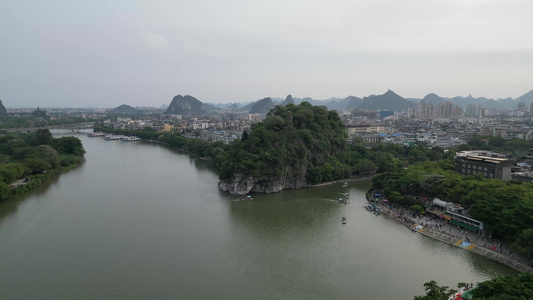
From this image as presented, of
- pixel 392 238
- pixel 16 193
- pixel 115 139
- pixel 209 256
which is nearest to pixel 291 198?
pixel 392 238

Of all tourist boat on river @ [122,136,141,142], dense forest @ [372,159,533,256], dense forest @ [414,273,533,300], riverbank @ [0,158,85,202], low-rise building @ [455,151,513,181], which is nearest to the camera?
dense forest @ [414,273,533,300]

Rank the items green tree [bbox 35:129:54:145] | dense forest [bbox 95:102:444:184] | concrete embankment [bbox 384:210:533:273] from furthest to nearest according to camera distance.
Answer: green tree [bbox 35:129:54:145] < dense forest [bbox 95:102:444:184] < concrete embankment [bbox 384:210:533:273]

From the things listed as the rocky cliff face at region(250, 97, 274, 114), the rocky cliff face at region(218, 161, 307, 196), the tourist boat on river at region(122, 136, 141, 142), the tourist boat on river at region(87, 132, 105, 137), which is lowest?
the rocky cliff face at region(218, 161, 307, 196)

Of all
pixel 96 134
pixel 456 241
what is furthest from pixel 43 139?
pixel 456 241

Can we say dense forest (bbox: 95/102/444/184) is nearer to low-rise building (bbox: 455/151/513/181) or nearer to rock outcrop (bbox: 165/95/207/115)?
low-rise building (bbox: 455/151/513/181)

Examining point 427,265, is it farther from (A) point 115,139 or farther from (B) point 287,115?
(A) point 115,139

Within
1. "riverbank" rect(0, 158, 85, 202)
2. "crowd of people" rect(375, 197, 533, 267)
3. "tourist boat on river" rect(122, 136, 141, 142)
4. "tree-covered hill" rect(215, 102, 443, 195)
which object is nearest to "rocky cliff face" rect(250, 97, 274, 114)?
"tourist boat on river" rect(122, 136, 141, 142)
